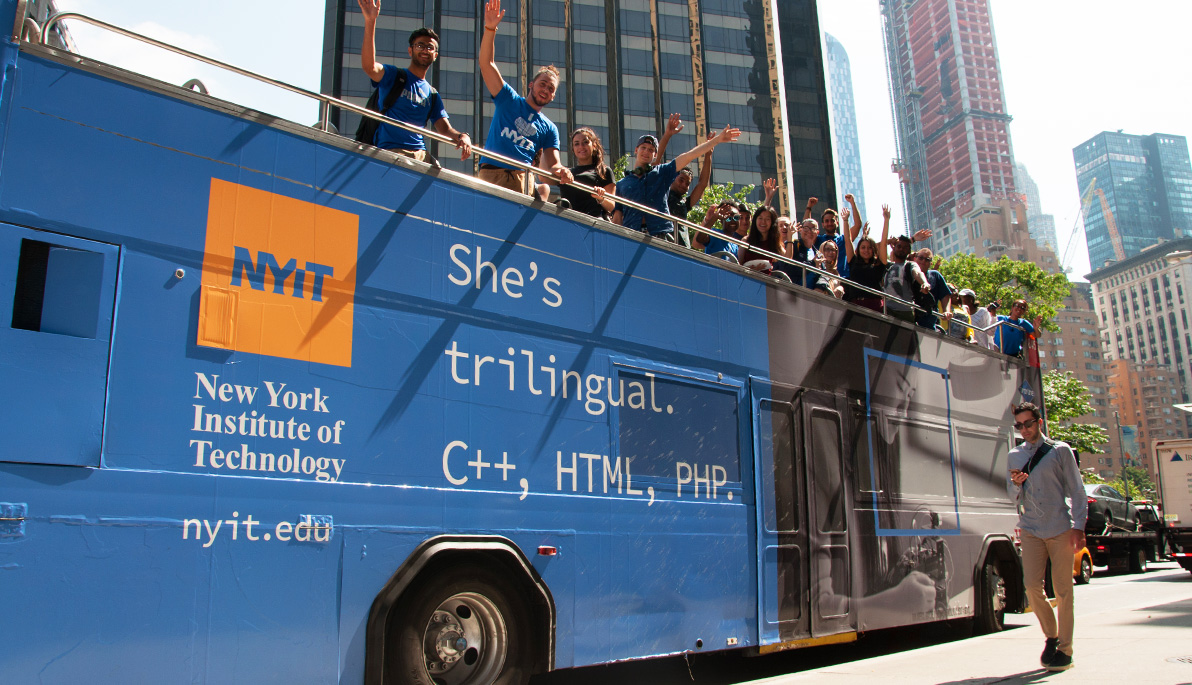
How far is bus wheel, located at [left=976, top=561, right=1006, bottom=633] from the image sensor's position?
9453mm

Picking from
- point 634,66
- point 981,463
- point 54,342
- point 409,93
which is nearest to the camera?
point 54,342

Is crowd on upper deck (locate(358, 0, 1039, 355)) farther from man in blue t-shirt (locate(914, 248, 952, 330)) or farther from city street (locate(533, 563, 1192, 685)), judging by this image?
city street (locate(533, 563, 1192, 685))

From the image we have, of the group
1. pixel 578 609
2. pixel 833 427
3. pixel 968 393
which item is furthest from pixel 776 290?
pixel 968 393

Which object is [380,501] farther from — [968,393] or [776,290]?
[968,393]

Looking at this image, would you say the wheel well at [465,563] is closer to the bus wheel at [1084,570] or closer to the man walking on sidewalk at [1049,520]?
the man walking on sidewalk at [1049,520]

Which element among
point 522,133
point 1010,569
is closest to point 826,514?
point 522,133

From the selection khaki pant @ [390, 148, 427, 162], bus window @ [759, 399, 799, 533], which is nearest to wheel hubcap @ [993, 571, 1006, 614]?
bus window @ [759, 399, 799, 533]

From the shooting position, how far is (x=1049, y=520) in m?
6.50

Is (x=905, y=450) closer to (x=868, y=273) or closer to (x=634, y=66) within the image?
(x=868, y=273)

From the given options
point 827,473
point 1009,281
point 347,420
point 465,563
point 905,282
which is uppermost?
point 1009,281

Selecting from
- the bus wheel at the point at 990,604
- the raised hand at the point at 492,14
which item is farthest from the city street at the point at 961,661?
the raised hand at the point at 492,14

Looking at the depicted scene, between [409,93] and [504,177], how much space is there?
2.74 ft

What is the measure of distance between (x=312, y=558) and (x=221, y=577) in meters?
0.41

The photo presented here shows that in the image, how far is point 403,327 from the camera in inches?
180
